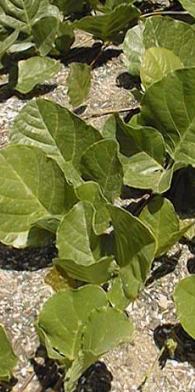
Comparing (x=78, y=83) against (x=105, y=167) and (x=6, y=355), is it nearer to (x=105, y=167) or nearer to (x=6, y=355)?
(x=105, y=167)

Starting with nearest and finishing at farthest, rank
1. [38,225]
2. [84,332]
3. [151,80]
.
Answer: [84,332], [38,225], [151,80]

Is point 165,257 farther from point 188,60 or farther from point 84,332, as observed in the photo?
point 188,60

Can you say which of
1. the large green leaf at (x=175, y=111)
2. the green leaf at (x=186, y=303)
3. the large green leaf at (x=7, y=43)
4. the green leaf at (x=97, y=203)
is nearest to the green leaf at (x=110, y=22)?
the large green leaf at (x=7, y=43)

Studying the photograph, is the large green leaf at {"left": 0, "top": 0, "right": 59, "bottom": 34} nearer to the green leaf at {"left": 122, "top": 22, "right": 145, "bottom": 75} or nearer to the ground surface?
the green leaf at {"left": 122, "top": 22, "right": 145, "bottom": 75}

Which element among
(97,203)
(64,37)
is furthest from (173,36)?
(97,203)

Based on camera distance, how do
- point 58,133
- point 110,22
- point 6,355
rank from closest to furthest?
point 6,355 → point 58,133 → point 110,22

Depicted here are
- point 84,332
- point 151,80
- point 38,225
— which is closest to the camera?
point 84,332

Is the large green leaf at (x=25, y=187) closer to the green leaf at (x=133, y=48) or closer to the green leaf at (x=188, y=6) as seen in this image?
the green leaf at (x=133, y=48)

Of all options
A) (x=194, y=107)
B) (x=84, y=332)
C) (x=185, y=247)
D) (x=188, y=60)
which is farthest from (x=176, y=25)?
(x=84, y=332)
